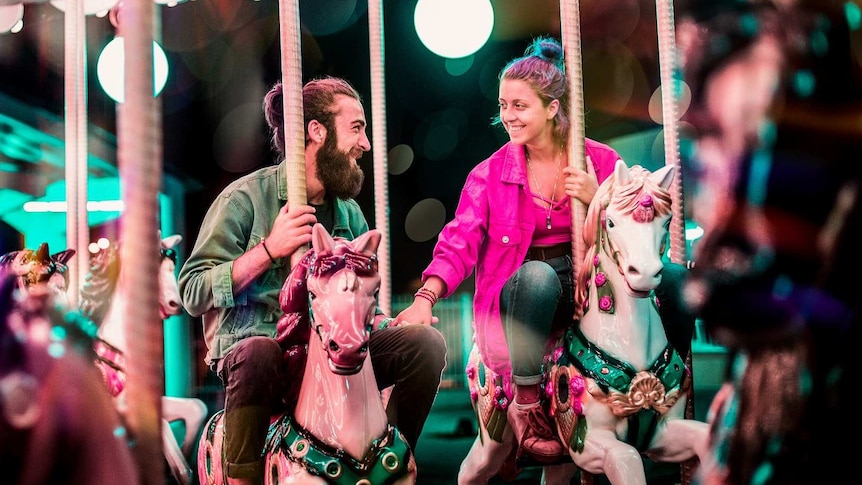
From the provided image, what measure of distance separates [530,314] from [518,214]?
0.36 m

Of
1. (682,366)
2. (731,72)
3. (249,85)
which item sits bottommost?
(682,366)

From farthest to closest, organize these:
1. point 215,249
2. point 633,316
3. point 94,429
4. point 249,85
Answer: point 249,85 < point 215,249 < point 633,316 < point 94,429

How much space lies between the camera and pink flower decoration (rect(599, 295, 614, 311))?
209 centimetres

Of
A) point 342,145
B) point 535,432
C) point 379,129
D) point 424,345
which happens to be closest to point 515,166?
point 379,129

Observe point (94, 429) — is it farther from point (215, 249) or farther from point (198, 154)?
point (198, 154)

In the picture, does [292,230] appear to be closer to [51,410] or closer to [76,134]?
[76,134]

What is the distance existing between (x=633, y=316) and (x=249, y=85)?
1.52m

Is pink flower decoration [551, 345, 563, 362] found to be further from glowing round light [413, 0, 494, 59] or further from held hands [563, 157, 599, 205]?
glowing round light [413, 0, 494, 59]

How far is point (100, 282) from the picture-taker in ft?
9.81

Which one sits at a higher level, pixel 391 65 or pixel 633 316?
pixel 391 65

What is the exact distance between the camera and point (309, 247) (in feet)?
7.06

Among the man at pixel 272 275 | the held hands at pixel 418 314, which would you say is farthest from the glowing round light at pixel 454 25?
the held hands at pixel 418 314

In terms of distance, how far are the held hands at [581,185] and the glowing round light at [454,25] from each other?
2.22 feet

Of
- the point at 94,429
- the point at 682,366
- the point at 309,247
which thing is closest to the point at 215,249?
the point at 309,247
